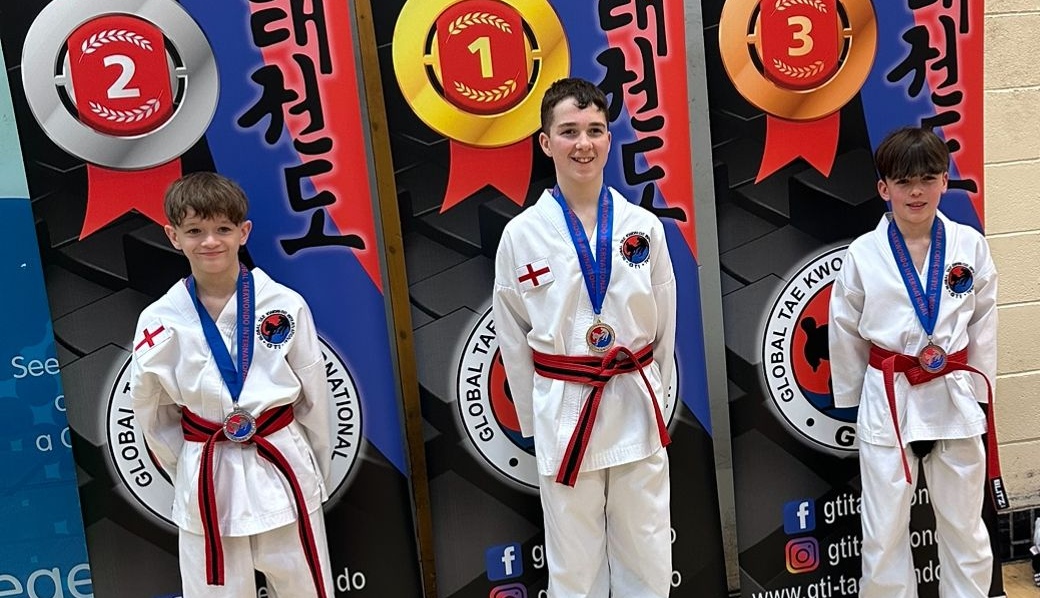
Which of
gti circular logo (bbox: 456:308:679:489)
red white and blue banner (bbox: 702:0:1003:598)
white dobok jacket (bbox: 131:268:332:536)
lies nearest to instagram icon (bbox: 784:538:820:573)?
red white and blue banner (bbox: 702:0:1003:598)

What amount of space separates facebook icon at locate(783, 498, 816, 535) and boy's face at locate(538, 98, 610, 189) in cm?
136

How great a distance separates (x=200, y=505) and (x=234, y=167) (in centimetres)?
94

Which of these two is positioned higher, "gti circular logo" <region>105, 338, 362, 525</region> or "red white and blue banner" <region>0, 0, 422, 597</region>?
"red white and blue banner" <region>0, 0, 422, 597</region>

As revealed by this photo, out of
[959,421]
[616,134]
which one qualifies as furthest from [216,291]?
[959,421]

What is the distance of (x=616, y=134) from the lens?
8.60 feet

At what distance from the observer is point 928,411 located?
99.2 inches

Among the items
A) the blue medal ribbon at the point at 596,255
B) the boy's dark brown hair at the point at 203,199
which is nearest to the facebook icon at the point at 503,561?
the blue medal ribbon at the point at 596,255

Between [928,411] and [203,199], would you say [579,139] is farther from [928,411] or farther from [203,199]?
[928,411]

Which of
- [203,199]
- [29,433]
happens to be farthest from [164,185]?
[29,433]

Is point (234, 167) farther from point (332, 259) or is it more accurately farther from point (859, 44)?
point (859, 44)

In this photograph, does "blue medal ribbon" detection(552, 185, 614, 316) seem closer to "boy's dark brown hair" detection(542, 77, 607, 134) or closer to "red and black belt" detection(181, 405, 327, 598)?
"boy's dark brown hair" detection(542, 77, 607, 134)

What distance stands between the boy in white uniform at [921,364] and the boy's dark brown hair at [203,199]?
1.79 metres

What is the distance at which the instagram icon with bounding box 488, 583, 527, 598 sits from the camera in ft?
9.04

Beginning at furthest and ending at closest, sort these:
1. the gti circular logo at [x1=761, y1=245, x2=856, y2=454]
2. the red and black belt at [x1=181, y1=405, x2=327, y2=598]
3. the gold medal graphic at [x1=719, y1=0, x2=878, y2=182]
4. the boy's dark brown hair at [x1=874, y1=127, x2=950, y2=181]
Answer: the gti circular logo at [x1=761, y1=245, x2=856, y2=454]
the gold medal graphic at [x1=719, y1=0, x2=878, y2=182]
the boy's dark brown hair at [x1=874, y1=127, x2=950, y2=181]
the red and black belt at [x1=181, y1=405, x2=327, y2=598]
